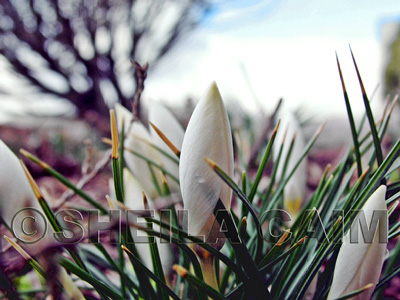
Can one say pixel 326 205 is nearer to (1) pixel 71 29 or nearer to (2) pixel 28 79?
(1) pixel 71 29

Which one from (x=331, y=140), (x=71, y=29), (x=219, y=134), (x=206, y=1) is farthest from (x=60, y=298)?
(x=206, y=1)

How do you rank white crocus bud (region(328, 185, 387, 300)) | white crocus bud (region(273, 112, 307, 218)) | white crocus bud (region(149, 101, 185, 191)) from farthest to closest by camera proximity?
white crocus bud (region(273, 112, 307, 218)) < white crocus bud (region(149, 101, 185, 191)) < white crocus bud (region(328, 185, 387, 300))

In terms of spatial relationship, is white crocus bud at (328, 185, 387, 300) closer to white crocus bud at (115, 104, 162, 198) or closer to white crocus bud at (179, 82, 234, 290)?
white crocus bud at (179, 82, 234, 290)

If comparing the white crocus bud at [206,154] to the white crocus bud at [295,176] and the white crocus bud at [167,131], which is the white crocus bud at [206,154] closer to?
the white crocus bud at [167,131]

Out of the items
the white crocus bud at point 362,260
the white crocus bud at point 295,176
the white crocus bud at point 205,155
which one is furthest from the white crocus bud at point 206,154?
the white crocus bud at point 295,176
